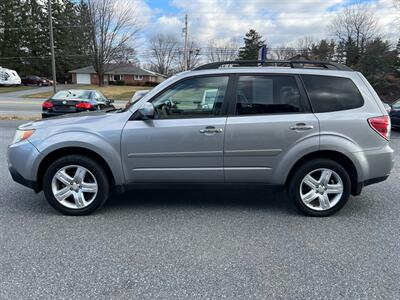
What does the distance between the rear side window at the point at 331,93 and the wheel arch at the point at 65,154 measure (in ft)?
8.61

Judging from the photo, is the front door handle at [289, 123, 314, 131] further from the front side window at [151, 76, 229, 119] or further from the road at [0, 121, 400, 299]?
the road at [0, 121, 400, 299]

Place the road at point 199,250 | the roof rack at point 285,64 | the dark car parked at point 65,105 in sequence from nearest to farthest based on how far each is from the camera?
1. the road at point 199,250
2. the roof rack at point 285,64
3. the dark car parked at point 65,105

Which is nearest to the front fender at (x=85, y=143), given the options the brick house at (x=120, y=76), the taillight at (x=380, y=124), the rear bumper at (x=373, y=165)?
the rear bumper at (x=373, y=165)

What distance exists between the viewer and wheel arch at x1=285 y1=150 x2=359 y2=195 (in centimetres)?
438

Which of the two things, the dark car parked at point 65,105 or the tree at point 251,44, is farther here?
the tree at point 251,44

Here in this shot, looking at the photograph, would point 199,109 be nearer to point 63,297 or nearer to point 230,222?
point 230,222

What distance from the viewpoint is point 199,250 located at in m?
3.55

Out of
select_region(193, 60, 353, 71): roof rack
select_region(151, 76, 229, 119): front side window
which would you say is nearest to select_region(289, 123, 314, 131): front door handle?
select_region(193, 60, 353, 71): roof rack

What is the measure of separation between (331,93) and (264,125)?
0.95m

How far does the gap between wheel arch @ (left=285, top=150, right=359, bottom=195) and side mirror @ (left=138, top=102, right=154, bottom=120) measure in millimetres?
1803

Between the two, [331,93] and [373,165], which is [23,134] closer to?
[331,93]

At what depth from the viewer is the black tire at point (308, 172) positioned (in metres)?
4.35

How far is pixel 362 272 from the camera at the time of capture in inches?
124

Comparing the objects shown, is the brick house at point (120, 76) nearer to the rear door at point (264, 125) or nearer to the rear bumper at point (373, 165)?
the rear door at point (264, 125)
